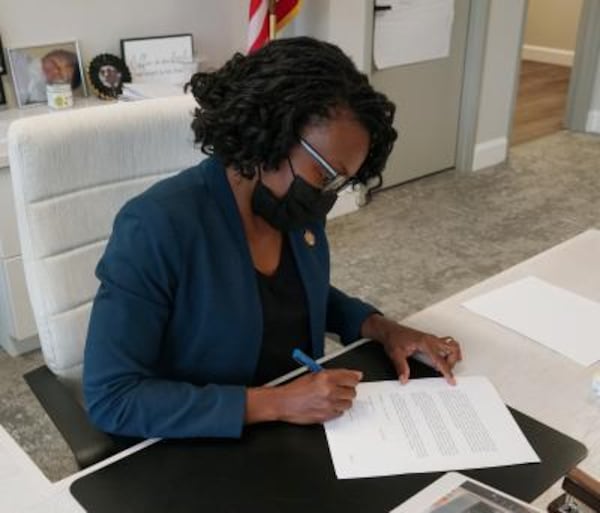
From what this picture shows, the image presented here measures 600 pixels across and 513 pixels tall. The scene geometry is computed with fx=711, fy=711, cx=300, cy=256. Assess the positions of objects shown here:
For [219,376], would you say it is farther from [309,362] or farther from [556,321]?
[556,321]

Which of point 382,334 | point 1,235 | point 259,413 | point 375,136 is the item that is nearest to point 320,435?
point 259,413

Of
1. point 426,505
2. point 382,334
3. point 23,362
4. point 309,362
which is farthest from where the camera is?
point 23,362

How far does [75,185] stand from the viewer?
119cm

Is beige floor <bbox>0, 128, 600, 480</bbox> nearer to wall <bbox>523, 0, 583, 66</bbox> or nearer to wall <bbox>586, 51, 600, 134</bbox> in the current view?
wall <bbox>586, 51, 600, 134</bbox>

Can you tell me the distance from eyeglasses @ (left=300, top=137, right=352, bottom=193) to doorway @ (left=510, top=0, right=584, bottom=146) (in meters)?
4.43

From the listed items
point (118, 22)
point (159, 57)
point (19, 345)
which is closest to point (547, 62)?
point (159, 57)

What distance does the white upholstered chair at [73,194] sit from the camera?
1.14m

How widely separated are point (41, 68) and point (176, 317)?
1.83m

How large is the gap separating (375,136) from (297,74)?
0.17m

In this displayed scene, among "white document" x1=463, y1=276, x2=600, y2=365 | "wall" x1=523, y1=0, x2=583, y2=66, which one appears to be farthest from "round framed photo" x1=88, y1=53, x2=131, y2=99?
"wall" x1=523, y1=0, x2=583, y2=66

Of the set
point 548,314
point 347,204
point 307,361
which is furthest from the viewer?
point 347,204

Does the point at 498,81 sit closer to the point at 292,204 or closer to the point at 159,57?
the point at 159,57

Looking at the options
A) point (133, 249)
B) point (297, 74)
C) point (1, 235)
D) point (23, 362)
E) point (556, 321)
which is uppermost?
point (297, 74)

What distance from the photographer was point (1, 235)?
212cm
